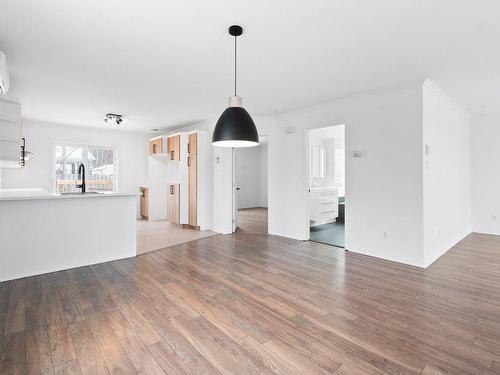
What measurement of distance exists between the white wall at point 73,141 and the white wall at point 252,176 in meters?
3.57

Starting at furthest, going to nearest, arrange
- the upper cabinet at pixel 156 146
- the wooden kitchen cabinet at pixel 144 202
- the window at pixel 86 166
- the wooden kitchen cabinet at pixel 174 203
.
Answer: the wooden kitchen cabinet at pixel 144 202 < the upper cabinet at pixel 156 146 < the window at pixel 86 166 < the wooden kitchen cabinet at pixel 174 203

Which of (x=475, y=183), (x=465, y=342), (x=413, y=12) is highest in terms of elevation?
(x=413, y=12)

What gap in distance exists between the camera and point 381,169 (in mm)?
4078

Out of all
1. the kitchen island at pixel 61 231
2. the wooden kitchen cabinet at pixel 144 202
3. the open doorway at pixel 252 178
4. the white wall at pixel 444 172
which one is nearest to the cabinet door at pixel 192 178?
the wooden kitchen cabinet at pixel 144 202

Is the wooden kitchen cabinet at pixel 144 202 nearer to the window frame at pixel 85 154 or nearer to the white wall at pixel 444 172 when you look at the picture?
the window frame at pixel 85 154

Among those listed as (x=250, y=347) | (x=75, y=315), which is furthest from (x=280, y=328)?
(x=75, y=315)

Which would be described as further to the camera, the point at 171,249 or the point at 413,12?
the point at 171,249

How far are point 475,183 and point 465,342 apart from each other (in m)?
5.16

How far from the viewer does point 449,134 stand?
4.66 metres

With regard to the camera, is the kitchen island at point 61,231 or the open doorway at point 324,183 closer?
the kitchen island at point 61,231

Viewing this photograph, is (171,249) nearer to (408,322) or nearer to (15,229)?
(15,229)

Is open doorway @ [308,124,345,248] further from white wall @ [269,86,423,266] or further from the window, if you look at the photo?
the window

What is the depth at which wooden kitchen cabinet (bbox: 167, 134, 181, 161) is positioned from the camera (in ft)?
21.4

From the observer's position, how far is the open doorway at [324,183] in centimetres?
654
